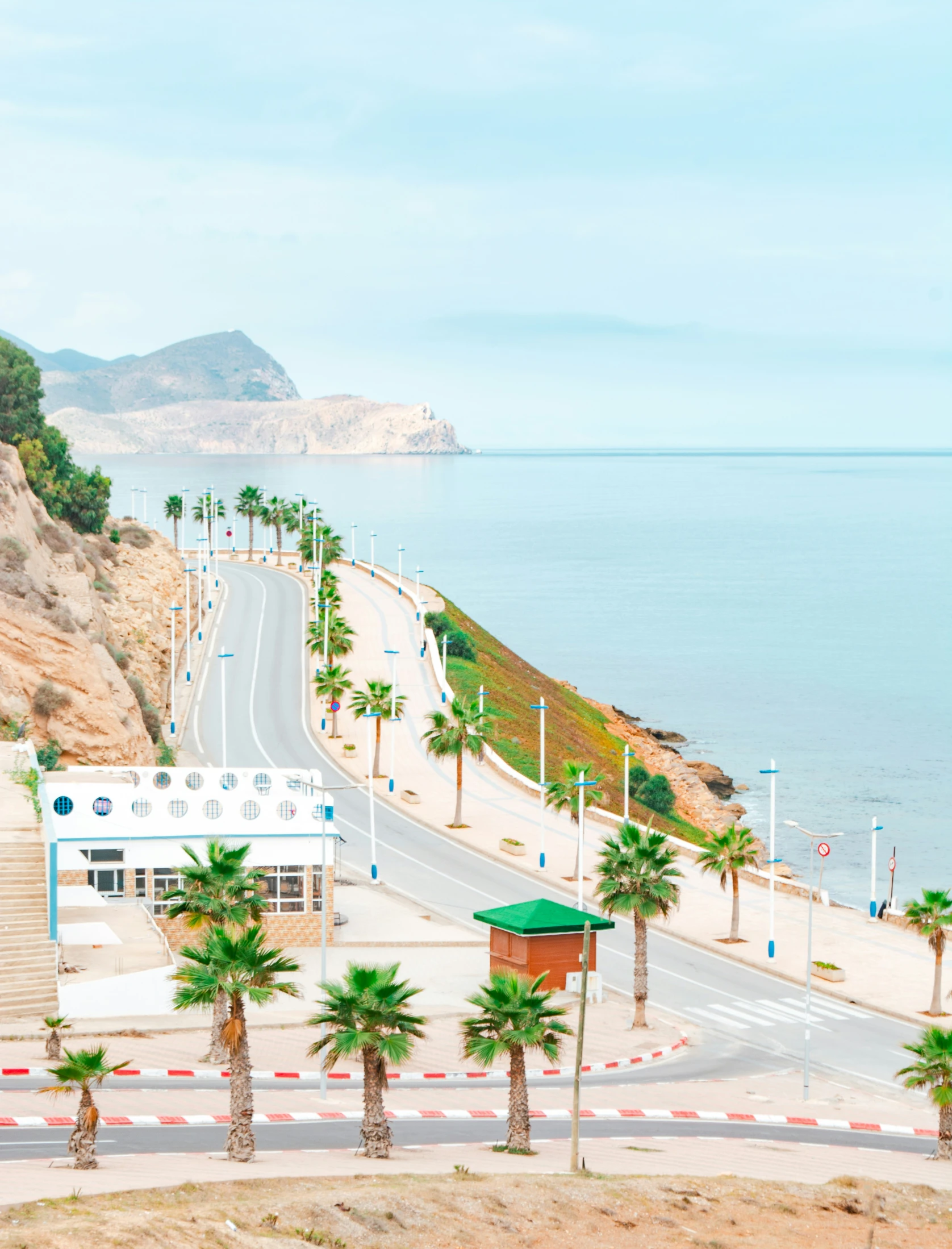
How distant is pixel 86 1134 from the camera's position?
1024 inches

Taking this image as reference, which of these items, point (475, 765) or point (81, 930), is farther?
point (475, 765)

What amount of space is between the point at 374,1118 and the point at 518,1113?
314 cm

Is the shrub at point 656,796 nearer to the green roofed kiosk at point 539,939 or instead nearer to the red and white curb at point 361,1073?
the green roofed kiosk at point 539,939

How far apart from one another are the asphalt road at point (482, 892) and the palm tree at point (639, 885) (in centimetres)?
304

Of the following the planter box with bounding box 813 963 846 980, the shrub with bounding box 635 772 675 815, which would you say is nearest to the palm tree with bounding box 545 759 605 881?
the shrub with bounding box 635 772 675 815

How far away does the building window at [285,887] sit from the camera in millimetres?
51312

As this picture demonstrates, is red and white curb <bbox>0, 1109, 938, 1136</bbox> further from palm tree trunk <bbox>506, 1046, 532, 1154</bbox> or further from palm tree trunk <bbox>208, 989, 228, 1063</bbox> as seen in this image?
palm tree trunk <bbox>208, 989, 228, 1063</bbox>

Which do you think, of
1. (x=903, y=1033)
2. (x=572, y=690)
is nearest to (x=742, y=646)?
(x=572, y=690)

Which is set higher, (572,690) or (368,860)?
(572,690)

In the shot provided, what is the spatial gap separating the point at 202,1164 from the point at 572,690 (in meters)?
98.4

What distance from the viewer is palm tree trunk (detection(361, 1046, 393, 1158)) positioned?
2873 centimetres

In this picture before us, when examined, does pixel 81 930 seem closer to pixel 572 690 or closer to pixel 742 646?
pixel 572 690

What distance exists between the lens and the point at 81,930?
45.2m

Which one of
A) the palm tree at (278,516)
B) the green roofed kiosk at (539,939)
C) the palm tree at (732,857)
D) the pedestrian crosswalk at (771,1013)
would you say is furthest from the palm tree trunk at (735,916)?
the palm tree at (278,516)
